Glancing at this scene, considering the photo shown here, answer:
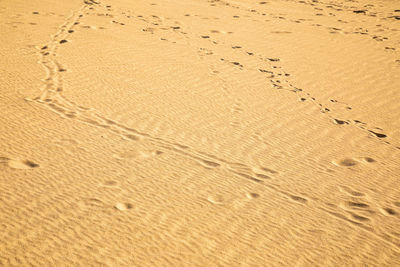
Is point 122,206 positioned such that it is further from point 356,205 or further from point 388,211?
point 388,211

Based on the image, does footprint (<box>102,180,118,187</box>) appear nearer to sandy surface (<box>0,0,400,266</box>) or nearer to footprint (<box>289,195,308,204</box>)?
sandy surface (<box>0,0,400,266</box>)

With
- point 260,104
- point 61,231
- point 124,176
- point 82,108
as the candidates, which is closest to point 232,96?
point 260,104

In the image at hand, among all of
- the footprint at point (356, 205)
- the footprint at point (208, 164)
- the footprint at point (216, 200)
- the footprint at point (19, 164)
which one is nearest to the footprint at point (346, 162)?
the footprint at point (356, 205)

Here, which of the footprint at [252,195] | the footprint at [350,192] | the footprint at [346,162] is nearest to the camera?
the footprint at [252,195]

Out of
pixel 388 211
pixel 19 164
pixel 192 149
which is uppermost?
pixel 19 164

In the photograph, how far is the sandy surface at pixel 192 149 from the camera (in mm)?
2861

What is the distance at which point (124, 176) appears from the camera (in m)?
3.60

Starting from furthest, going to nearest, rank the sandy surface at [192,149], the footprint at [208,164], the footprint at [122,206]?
the footprint at [208,164] < the footprint at [122,206] < the sandy surface at [192,149]

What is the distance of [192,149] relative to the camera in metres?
4.31

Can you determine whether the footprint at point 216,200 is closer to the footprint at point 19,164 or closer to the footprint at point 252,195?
the footprint at point 252,195

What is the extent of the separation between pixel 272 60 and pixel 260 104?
2.51 meters

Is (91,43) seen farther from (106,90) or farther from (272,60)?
(272,60)


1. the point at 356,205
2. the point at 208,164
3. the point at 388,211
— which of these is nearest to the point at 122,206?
the point at 208,164

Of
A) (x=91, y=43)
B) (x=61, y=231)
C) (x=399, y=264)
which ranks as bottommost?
(x=399, y=264)
